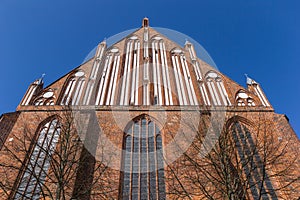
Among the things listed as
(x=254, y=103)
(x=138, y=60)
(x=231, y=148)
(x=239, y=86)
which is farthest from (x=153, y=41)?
(x=231, y=148)

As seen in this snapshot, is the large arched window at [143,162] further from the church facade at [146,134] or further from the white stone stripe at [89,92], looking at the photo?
the white stone stripe at [89,92]

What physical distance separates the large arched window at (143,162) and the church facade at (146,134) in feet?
0.12

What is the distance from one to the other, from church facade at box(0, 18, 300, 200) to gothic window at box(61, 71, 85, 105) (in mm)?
50

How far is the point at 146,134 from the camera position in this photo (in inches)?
468

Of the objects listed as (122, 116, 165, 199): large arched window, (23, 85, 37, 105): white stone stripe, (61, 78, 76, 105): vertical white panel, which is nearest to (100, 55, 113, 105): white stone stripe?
(61, 78, 76, 105): vertical white panel

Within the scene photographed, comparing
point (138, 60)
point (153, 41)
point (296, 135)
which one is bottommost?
point (296, 135)

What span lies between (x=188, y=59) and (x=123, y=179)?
8.83 m

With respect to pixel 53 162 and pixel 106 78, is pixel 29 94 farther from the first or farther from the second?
pixel 53 162

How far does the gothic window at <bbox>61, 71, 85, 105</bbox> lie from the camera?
538 inches

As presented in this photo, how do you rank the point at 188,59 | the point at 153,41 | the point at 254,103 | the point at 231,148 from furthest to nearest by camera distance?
the point at 153,41 < the point at 188,59 < the point at 254,103 < the point at 231,148

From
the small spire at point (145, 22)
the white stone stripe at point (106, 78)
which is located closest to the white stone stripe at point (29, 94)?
the white stone stripe at point (106, 78)

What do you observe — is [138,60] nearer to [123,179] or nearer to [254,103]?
[254,103]

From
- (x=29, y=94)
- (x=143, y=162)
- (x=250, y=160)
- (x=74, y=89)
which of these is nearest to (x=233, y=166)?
(x=250, y=160)

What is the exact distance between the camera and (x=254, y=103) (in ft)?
45.3
